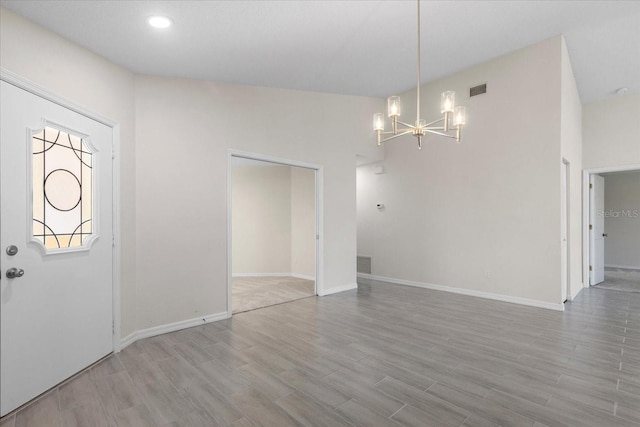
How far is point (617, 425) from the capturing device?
6.43 ft

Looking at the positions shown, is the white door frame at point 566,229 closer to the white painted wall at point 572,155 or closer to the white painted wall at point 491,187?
the white painted wall at point 572,155

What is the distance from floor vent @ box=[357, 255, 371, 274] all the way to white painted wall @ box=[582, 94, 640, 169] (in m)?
4.42

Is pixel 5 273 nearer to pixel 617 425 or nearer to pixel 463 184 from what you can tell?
pixel 617 425

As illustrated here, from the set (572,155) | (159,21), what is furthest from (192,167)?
(572,155)

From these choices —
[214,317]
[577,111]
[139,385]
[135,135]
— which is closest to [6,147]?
[135,135]

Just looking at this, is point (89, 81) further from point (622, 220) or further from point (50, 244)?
point (622, 220)

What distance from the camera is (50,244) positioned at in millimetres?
2498

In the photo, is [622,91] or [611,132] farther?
Result: [611,132]

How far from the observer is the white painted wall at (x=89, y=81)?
231cm

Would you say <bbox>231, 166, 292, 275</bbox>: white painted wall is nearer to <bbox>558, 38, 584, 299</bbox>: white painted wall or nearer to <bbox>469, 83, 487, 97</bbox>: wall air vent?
<bbox>469, 83, 487, 97</bbox>: wall air vent

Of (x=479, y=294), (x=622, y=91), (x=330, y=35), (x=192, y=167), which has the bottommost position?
(x=479, y=294)

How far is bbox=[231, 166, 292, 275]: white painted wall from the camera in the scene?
24.1 ft

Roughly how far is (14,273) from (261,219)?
5.31m

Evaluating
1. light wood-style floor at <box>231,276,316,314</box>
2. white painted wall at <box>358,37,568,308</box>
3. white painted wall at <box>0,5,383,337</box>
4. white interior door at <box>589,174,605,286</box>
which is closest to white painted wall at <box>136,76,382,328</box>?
white painted wall at <box>0,5,383,337</box>
